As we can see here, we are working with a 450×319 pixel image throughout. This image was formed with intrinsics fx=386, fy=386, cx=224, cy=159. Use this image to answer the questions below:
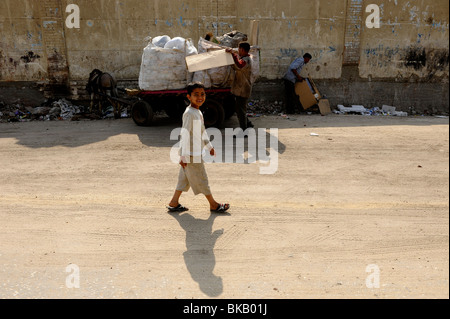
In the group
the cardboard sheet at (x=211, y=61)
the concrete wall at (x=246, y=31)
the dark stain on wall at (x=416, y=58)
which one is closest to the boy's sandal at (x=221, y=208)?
the cardboard sheet at (x=211, y=61)

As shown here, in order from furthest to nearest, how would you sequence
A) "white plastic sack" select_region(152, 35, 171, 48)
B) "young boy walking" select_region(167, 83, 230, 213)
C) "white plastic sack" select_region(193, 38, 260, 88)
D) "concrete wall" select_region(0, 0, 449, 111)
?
"concrete wall" select_region(0, 0, 449, 111)
"white plastic sack" select_region(152, 35, 171, 48)
"white plastic sack" select_region(193, 38, 260, 88)
"young boy walking" select_region(167, 83, 230, 213)

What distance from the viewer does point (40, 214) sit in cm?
462

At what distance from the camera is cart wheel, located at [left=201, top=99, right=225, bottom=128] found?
27.6 ft

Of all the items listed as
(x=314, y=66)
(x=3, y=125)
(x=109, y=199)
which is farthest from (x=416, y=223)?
(x=3, y=125)

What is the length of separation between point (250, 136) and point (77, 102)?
6084mm

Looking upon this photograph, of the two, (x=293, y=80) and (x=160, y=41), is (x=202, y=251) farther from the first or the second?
(x=293, y=80)

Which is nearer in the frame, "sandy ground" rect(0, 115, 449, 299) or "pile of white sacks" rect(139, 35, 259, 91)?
"sandy ground" rect(0, 115, 449, 299)

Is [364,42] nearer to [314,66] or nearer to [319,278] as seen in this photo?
[314,66]

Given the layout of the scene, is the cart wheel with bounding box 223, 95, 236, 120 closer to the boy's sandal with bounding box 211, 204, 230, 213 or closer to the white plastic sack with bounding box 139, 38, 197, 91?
the white plastic sack with bounding box 139, 38, 197, 91

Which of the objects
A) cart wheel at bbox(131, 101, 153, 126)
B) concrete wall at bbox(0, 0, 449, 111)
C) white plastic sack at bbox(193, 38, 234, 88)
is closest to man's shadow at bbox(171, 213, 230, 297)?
white plastic sack at bbox(193, 38, 234, 88)

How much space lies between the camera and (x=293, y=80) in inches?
428

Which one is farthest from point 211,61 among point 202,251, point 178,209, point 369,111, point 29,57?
point 29,57

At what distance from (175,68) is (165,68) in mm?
212

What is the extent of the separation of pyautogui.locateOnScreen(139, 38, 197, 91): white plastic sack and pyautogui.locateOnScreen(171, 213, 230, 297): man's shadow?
441cm
